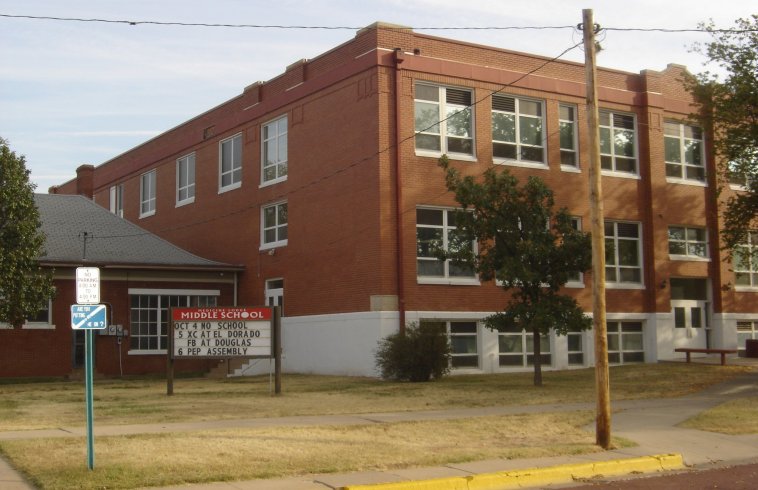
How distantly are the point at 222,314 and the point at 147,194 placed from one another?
2279 cm

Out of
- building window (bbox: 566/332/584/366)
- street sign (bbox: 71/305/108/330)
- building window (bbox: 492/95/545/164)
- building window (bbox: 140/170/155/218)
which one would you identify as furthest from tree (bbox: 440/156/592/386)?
building window (bbox: 140/170/155/218)

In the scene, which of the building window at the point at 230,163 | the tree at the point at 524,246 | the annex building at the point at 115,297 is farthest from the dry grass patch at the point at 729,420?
the building window at the point at 230,163

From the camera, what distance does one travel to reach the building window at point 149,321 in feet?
109

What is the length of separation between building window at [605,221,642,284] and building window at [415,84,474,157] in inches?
274

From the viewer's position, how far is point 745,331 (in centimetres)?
3612

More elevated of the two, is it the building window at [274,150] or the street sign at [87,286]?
the building window at [274,150]

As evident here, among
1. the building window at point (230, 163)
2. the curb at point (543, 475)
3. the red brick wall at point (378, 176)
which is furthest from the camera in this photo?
the building window at point (230, 163)

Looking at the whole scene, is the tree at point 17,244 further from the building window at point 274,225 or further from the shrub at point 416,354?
the building window at point 274,225

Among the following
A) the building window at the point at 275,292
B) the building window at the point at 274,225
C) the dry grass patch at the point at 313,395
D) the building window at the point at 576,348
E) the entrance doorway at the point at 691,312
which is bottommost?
the dry grass patch at the point at 313,395

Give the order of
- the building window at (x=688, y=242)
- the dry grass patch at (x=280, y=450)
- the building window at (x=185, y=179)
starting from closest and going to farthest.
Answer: the dry grass patch at (x=280, y=450) → the building window at (x=688, y=242) → the building window at (x=185, y=179)

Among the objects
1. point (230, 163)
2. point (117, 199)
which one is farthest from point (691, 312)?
point (117, 199)

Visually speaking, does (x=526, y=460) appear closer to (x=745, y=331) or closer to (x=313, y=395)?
(x=313, y=395)

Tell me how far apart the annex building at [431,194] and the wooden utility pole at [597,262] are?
13.0m

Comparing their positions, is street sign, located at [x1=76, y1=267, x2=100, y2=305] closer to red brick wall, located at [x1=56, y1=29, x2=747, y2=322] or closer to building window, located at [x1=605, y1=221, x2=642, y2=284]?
red brick wall, located at [x1=56, y1=29, x2=747, y2=322]
